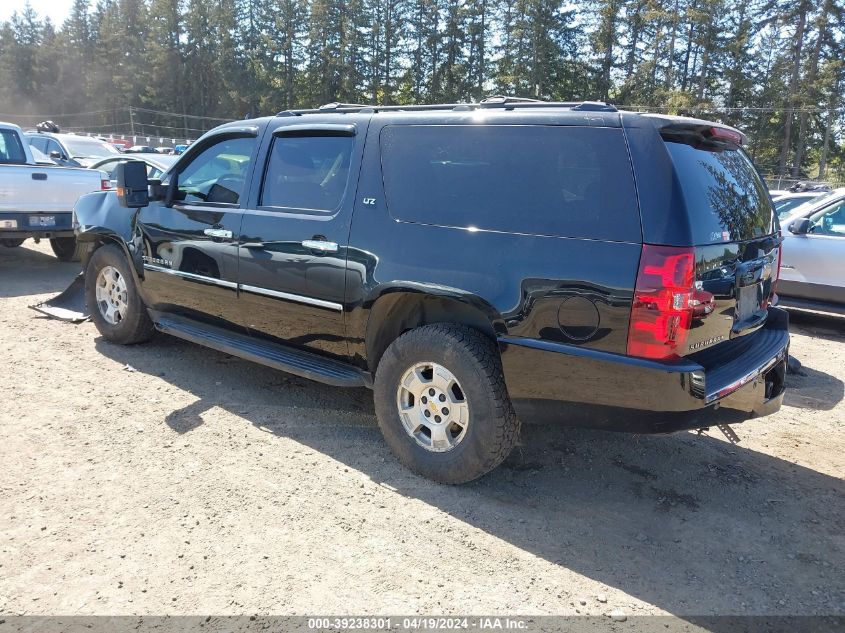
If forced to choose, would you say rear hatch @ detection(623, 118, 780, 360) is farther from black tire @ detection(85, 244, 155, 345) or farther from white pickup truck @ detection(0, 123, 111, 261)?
white pickup truck @ detection(0, 123, 111, 261)

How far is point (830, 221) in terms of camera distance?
7.51m

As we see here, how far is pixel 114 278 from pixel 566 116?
13.8 feet

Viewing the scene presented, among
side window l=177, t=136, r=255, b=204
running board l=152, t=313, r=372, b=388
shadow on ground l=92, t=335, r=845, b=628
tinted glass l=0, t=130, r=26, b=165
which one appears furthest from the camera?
tinted glass l=0, t=130, r=26, b=165

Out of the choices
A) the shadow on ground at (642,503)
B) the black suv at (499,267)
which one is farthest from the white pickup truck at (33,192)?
the shadow on ground at (642,503)

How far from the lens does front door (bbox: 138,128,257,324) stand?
4.47 meters

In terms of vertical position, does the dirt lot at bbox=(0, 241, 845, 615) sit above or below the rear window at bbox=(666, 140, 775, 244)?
below

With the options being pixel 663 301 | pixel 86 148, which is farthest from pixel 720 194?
pixel 86 148

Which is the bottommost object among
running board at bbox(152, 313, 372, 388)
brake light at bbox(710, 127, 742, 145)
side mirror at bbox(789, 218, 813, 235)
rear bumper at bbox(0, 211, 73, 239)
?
running board at bbox(152, 313, 372, 388)

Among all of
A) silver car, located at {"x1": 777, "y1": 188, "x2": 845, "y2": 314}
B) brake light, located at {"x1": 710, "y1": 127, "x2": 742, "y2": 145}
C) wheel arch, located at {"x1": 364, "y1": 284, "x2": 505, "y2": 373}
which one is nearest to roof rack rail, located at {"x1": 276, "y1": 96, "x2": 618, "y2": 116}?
brake light, located at {"x1": 710, "y1": 127, "x2": 742, "y2": 145}

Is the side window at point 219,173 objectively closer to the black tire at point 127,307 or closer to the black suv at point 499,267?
the black suv at point 499,267

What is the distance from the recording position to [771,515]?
3350mm

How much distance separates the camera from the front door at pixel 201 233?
4473 mm

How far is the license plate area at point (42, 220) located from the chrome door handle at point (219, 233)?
206 inches

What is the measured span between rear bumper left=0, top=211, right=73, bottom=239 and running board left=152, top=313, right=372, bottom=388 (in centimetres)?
448
